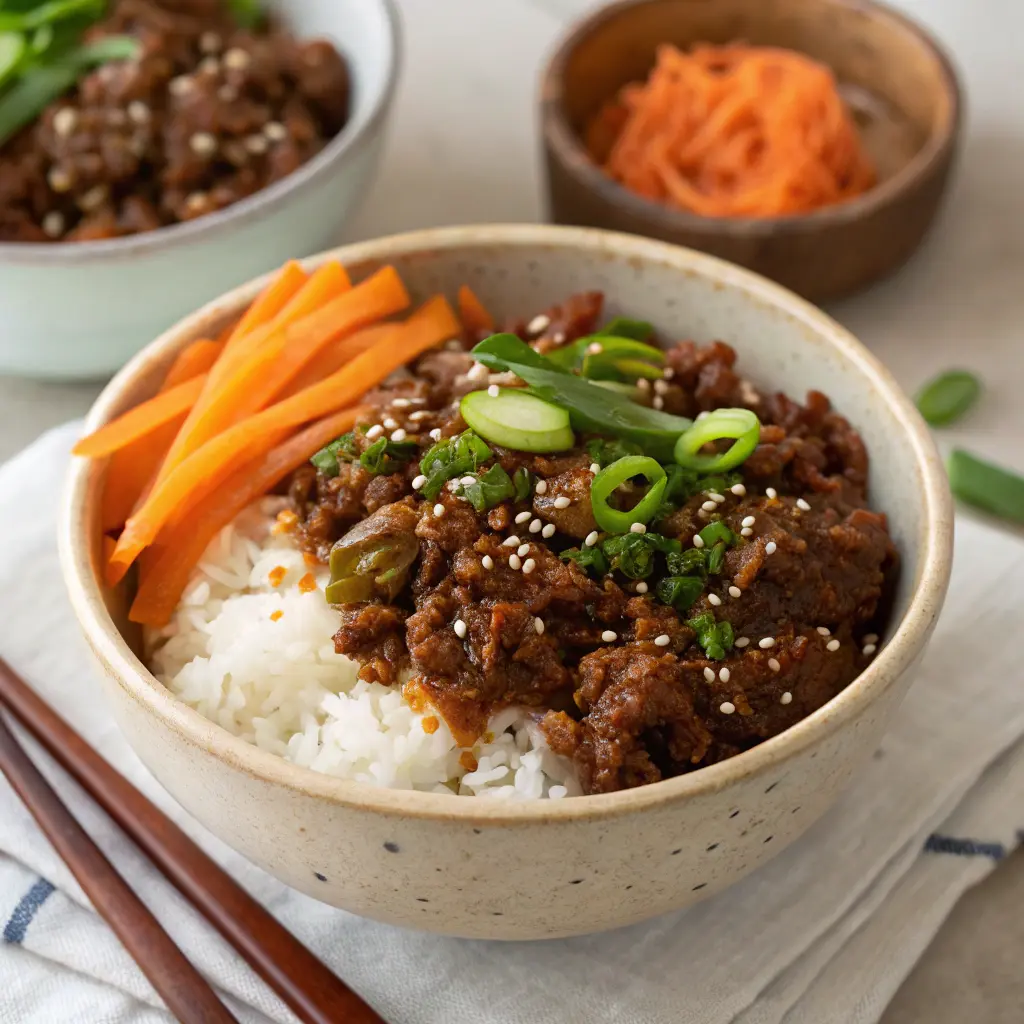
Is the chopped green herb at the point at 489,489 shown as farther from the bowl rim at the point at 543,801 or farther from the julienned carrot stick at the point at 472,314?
the julienned carrot stick at the point at 472,314

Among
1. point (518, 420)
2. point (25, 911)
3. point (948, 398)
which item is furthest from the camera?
point (948, 398)

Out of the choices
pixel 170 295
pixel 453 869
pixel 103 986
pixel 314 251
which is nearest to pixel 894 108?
pixel 314 251

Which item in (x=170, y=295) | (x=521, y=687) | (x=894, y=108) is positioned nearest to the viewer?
(x=521, y=687)

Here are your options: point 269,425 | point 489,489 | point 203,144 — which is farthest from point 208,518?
point 203,144

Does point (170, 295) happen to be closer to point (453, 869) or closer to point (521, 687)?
point (521, 687)

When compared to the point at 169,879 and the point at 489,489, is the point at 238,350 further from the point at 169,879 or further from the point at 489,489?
the point at 169,879

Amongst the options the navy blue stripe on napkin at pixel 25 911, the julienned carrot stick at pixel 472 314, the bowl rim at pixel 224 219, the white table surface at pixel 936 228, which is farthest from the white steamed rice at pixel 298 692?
the white table surface at pixel 936 228

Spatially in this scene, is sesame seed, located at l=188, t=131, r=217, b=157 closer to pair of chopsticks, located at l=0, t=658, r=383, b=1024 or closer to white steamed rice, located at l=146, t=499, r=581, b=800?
white steamed rice, located at l=146, t=499, r=581, b=800

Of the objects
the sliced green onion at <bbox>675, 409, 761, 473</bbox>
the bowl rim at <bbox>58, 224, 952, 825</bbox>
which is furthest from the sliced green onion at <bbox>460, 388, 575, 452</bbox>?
the bowl rim at <bbox>58, 224, 952, 825</bbox>
